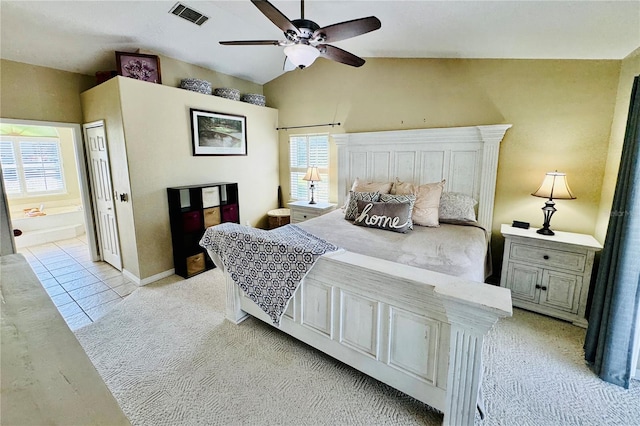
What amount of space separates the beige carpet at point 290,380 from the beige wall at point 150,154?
1.10m

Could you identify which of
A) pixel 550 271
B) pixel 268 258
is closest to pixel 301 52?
pixel 268 258

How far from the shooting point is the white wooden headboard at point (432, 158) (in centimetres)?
314

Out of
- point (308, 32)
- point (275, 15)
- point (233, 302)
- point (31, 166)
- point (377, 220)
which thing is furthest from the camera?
point (31, 166)

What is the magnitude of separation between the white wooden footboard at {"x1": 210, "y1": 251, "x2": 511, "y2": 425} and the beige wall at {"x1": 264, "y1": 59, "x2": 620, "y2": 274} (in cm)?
225

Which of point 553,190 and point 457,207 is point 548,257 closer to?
point 553,190

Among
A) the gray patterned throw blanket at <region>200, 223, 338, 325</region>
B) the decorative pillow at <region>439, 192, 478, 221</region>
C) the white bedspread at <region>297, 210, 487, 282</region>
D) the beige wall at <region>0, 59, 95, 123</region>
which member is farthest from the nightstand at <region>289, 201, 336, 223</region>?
the beige wall at <region>0, 59, 95, 123</region>

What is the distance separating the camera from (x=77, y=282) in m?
3.51

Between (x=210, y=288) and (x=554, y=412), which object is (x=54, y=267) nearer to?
(x=210, y=288)

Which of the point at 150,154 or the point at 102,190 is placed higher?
the point at 150,154

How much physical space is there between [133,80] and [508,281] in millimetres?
4546

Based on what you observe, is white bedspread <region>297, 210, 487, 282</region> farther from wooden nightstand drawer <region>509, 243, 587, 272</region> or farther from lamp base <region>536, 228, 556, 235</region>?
lamp base <region>536, 228, 556, 235</region>

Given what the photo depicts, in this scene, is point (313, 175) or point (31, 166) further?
point (31, 166)

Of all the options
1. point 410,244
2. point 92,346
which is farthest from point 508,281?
point 92,346

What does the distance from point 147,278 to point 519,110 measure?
15.5ft
